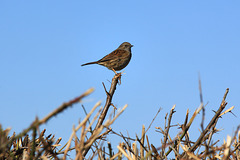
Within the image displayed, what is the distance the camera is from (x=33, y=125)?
1310mm

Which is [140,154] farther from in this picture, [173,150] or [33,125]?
[33,125]

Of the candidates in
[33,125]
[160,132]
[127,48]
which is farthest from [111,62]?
[33,125]

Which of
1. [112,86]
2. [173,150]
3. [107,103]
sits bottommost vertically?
[173,150]

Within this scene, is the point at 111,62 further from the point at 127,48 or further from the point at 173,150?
the point at 173,150

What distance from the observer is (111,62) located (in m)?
8.67

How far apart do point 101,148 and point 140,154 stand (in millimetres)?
412

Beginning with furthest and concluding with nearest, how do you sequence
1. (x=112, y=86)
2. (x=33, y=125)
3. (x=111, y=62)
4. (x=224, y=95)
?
(x=111, y=62)
(x=112, y=86)
(x=224, y=95)
(x=33, y=125)

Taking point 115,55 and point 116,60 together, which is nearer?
point 116,60

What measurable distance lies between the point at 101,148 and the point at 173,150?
65cm

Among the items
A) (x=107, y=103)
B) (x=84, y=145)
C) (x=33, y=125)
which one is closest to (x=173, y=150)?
(x=107, y=103)

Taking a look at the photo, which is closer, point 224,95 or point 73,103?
point 73,103

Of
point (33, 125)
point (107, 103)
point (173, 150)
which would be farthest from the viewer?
point (107, 103)

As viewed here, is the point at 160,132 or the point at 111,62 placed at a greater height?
the point at 111,62

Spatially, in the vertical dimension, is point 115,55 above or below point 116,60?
above
